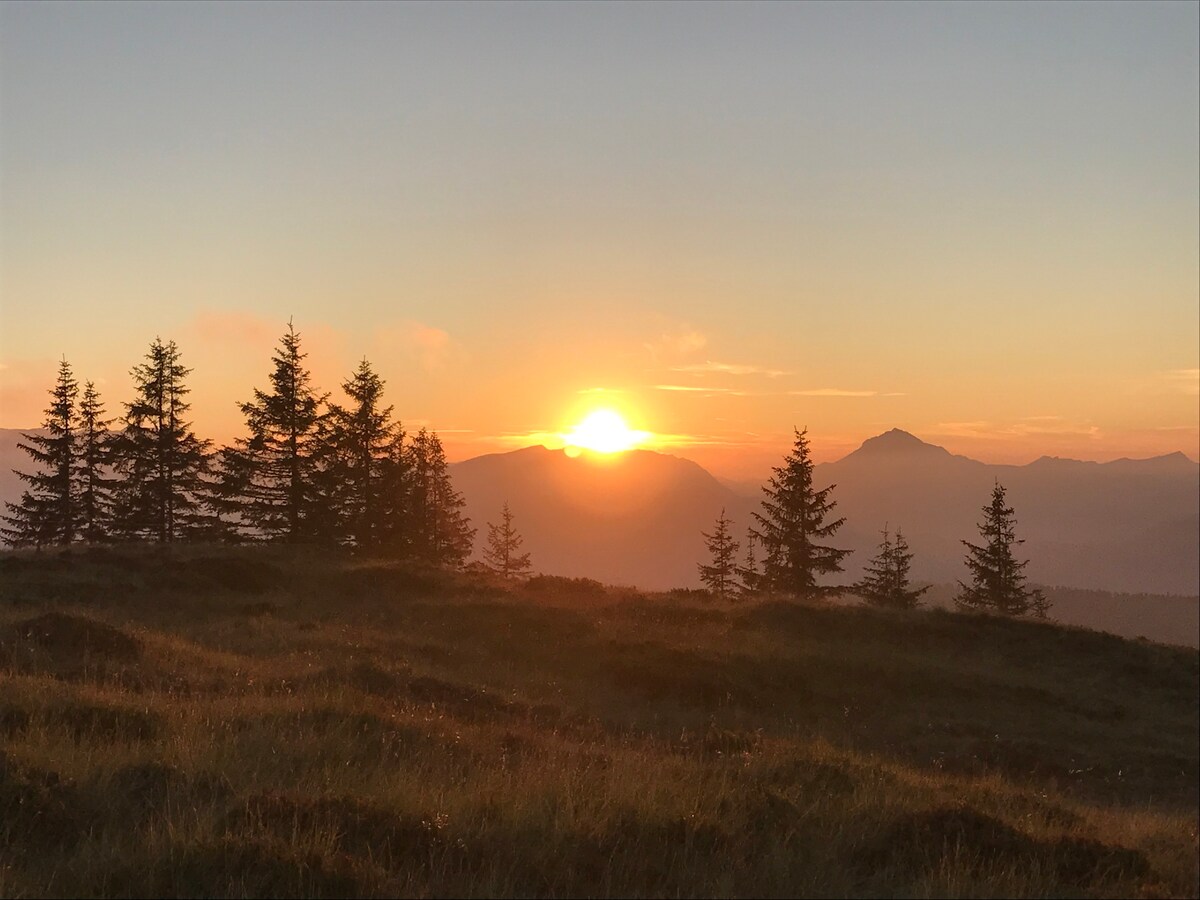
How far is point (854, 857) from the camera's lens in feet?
18.1

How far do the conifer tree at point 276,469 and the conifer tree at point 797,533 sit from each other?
24285 millimetres

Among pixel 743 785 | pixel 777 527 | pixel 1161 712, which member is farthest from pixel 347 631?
pixel 777 527

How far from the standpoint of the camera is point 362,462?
44.3m

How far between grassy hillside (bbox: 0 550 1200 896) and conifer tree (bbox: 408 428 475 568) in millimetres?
26737

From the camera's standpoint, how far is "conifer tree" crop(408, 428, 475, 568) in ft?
159

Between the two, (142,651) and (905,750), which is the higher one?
(142,651)

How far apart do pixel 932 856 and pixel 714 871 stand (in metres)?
1.61

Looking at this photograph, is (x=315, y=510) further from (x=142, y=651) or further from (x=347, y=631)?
(x=142, y=651)

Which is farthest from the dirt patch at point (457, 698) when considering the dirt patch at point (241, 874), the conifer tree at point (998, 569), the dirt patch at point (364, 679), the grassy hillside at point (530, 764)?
the conifer tree at point (998, 569)

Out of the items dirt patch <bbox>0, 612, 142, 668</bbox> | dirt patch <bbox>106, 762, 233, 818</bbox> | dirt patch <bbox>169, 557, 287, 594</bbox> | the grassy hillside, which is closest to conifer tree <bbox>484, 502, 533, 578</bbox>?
dirt patch <bbox>169, 557, 287, 594</bbox>

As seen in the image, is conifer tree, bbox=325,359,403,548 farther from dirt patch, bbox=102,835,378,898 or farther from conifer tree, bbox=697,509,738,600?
dirt patch, bbox=102,835,378,898

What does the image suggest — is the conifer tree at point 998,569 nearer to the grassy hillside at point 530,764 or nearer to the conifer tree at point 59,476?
the grassy hillside at point 530,764

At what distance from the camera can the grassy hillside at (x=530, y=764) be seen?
4.96 meters

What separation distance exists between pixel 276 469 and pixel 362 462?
4528 mm
